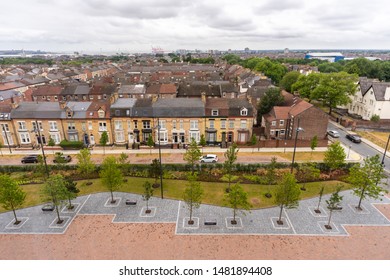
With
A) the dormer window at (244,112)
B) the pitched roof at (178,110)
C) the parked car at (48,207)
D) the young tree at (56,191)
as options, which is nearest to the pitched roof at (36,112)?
the pitched roof at (178,110)

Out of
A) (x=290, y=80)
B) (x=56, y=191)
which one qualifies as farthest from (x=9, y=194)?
(x=290, y=80)

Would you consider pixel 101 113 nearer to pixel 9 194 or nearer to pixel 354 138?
→ pixel 9 194

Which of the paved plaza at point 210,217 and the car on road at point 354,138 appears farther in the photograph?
the car on road at point 354,138

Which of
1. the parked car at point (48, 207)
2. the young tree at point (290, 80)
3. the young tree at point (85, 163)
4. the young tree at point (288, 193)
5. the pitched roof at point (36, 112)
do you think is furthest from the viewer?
the young tree at point (290, 80)

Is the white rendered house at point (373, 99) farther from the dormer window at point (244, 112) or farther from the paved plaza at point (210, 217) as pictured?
the paved plaza at point (210, 217)

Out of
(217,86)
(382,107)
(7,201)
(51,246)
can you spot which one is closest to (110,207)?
(51,246)
